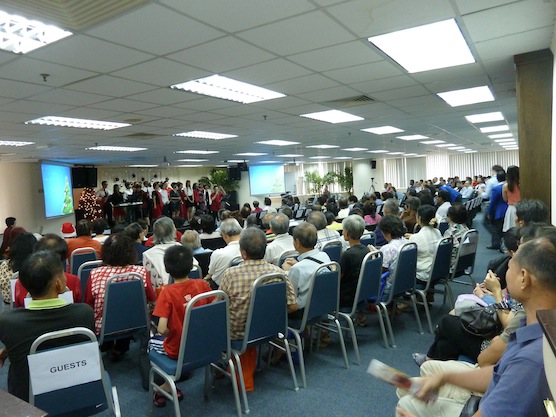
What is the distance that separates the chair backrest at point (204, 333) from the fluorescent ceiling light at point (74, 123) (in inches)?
184

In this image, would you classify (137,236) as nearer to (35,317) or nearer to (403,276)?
(35,317)

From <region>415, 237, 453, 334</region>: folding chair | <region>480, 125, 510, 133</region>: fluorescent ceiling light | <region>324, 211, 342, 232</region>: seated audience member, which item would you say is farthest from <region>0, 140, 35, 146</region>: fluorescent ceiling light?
<region>480, 125, 510, 133</region>: fluorescent ceiling light

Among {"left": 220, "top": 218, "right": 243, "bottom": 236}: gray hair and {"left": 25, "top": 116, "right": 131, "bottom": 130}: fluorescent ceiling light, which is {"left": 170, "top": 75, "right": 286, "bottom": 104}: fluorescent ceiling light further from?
{"left": 25, "top": 116, "right": 131, "bottom": 130}: fluorescent ceiling light

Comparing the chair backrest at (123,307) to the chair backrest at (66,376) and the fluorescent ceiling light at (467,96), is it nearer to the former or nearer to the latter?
the chair backrest at (66,376)

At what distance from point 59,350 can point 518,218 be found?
11.2ft

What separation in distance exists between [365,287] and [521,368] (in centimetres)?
202

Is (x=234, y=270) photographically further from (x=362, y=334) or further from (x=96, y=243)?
(x=96, y=243)

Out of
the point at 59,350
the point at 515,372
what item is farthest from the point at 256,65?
the point at 515,372

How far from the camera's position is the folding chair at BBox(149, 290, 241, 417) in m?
2.05

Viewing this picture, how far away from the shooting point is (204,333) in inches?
83.8

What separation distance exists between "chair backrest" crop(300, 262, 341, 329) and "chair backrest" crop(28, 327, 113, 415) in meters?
1.36

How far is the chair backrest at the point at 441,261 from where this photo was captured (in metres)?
3.48

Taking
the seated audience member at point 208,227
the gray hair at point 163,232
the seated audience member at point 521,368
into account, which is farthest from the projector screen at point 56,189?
the seated audience member at point 521,368

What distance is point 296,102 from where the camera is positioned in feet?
16.9
